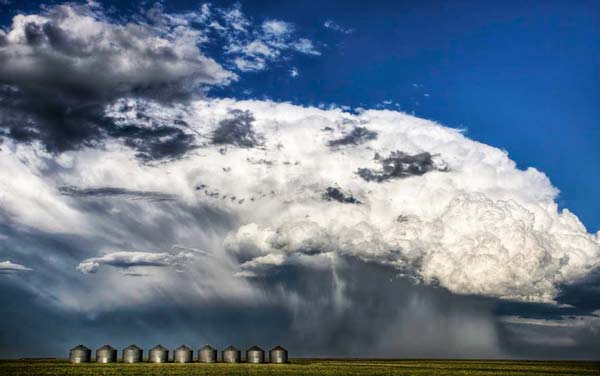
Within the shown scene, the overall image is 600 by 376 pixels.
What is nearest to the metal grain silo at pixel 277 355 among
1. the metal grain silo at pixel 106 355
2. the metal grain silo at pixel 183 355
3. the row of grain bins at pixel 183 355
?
the row of grain bins at pixel 183 355

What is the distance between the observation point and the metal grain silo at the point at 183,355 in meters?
181

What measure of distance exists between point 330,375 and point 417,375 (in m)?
17.1

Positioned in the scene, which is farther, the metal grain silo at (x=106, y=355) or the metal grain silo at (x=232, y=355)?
the metal grain silo at (x=232, y=355)

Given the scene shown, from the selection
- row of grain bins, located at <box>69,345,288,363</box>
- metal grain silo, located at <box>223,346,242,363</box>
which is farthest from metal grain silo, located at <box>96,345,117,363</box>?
metal grain silo, located at <box>223,346,242,363</box>

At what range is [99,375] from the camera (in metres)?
101

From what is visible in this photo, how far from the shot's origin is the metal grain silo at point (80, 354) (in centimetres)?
17200

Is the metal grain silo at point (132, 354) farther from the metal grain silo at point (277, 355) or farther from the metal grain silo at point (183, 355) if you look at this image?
the metal grain silo at point (277, 355)

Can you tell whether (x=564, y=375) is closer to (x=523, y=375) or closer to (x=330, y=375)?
(x=523, y=375)

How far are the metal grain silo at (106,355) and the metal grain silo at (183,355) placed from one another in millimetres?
18805

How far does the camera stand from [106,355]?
6934 inches

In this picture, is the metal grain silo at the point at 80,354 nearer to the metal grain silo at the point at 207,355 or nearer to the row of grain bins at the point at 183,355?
the row of grain bins at the point at 183,355

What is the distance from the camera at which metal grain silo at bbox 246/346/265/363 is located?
181750 mm

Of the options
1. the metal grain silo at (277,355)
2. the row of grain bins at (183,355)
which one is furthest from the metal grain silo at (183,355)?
the metal grain silo at (277,355)

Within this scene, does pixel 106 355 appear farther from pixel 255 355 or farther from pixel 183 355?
pixel 255 355
